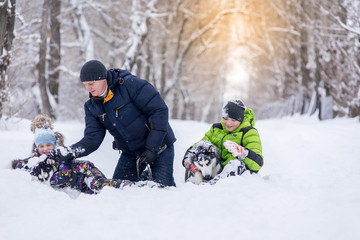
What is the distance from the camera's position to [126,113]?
3.67m

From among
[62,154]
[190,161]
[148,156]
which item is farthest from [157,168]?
[62,154]

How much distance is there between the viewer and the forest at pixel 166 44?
32.2 feet

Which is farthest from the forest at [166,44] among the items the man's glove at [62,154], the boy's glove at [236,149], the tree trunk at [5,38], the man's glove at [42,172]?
the boy's glove at [236,149]

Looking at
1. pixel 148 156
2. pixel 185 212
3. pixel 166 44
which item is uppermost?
pixel 166 44

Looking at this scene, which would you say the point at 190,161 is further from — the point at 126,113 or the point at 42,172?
the point at 42,172

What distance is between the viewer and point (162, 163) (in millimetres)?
3930

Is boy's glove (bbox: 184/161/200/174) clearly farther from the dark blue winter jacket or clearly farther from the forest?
the forest

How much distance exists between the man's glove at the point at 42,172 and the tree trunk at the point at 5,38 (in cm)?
434

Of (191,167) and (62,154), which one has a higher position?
(62,154)

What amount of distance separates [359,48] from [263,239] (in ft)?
31.7

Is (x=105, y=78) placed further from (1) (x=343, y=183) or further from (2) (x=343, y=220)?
(1) (x=343, y=183)

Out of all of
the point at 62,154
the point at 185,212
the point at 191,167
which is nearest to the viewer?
the point at 185,212

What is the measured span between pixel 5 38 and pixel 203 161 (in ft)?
17.7

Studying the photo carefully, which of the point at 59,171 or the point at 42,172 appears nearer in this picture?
the point at 42,172
